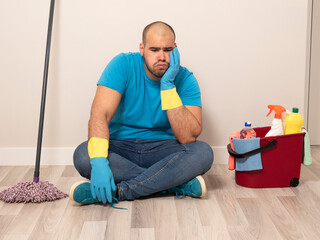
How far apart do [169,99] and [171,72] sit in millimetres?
122

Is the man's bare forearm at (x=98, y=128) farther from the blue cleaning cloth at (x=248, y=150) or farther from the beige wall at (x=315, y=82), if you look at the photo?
the beige wall at (x=315, y=82)

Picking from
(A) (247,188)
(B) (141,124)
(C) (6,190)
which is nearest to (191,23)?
(B) (141,124)

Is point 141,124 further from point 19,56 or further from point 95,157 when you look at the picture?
point 19,56

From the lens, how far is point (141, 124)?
7.32 ft

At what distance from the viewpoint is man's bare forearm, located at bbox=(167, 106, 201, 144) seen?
6.88 feet

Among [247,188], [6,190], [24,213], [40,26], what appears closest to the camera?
[24,213]

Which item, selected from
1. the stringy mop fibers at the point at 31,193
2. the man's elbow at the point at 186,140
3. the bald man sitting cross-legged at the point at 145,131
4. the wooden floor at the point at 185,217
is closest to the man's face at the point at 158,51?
the bald man sitting cross-legged at the point at 145,131

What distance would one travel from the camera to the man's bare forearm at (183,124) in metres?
2.10

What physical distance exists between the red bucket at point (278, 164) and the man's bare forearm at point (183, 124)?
30 cm

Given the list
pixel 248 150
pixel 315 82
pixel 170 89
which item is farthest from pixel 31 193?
pixel 315 82

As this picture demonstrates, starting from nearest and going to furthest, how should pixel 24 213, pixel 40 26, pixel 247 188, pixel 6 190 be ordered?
pixel 24 213 → pixel 6 190 → pixel 247 188 → pixel 40 26

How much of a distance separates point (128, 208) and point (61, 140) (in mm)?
879

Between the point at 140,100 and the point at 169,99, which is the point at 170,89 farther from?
the point at 140,100

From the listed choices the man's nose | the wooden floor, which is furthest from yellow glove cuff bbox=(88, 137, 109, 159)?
the man's nose
